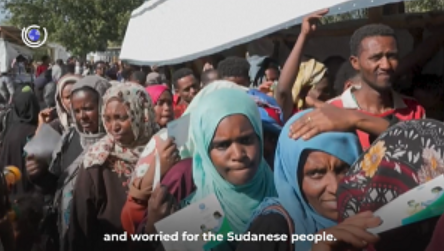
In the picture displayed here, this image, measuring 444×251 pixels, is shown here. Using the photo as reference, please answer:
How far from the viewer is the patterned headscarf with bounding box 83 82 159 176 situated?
3129 mm

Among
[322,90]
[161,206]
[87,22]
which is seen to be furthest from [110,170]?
[87,22]

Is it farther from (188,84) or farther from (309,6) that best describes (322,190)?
(188,84)

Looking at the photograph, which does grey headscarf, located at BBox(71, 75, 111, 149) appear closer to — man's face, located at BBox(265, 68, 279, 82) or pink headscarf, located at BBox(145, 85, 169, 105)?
pink headscarf, located at BBox(145, 85, 169, 105)

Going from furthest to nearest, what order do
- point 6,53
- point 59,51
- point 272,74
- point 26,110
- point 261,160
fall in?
point 59,51, point 6,53, point 26,110, point 272,74, point 261,160

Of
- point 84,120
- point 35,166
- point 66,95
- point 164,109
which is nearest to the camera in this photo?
point 35,166

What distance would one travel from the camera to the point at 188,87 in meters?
4.58

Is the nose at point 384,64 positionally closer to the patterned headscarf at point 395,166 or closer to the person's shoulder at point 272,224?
the patterned headscarf at point 395,166

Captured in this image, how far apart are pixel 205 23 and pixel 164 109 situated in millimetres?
1105

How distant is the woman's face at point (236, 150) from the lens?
2246 mm

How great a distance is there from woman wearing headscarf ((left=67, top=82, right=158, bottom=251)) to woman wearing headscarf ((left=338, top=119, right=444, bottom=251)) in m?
1.45

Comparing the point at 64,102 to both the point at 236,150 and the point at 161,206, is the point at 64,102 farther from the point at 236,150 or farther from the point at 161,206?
the point at 236,150

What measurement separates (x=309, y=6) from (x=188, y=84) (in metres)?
1.15

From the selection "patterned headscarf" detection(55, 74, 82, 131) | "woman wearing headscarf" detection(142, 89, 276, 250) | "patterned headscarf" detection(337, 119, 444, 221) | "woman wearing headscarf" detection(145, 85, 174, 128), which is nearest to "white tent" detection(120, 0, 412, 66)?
"woman wearing headscarf" detection(145, 85, 174, 128)

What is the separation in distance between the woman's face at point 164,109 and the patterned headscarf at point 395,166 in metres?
2.36
